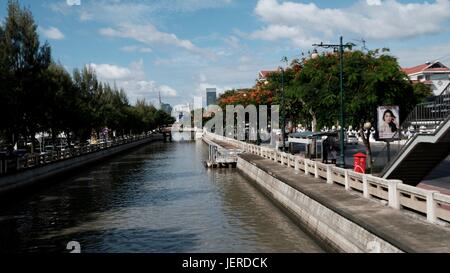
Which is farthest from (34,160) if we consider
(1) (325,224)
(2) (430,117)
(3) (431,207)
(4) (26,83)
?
(3) (431,207)

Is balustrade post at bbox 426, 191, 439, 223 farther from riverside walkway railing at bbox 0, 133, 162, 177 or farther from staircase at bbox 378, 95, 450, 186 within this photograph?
riverside walkway railing at bbox 0, 133, 162, 177

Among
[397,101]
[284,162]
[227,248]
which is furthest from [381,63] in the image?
[227,248]

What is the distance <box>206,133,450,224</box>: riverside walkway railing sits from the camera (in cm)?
1298

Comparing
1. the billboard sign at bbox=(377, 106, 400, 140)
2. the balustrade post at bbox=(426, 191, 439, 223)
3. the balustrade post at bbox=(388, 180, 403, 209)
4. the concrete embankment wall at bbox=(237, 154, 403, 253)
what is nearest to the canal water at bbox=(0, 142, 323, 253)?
the concrete embankment wall at bbox=(237, 154, 403, 253)

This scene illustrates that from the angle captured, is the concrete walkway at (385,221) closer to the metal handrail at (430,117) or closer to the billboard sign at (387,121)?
the metal handrail at (430,117)

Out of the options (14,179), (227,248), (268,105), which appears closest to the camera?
(227,248)

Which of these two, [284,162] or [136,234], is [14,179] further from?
[284,162]

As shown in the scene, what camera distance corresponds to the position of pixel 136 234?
19250 mm

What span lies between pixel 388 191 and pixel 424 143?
A: 3.91 m

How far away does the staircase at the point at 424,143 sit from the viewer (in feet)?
57.2

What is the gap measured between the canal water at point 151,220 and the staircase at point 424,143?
5075 mm

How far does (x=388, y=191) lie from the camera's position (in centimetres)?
1595
